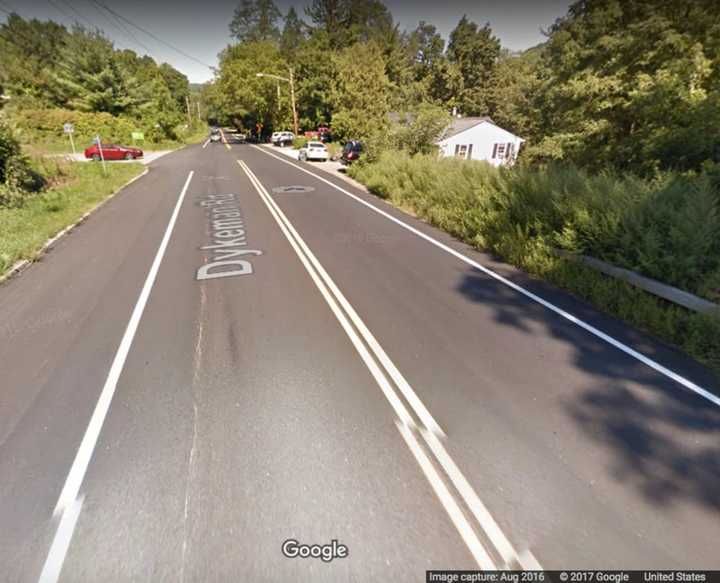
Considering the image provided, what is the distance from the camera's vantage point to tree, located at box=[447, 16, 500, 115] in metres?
57.2

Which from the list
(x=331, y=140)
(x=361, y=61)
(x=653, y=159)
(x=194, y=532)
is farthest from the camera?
(x=331, y=140)

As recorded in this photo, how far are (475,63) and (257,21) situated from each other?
43389 millimetres

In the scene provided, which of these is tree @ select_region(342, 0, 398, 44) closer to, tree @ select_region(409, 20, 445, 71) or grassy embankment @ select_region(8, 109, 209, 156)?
tree @ select_region(409, 20, 445, 71)

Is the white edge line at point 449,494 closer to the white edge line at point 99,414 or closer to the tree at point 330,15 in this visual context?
the white edge line at point 99,414

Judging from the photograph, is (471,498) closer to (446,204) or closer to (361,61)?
(446,204)

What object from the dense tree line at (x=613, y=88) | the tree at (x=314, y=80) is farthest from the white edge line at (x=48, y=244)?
the tree at (x=314, y=80)

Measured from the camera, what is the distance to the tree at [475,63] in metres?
57.2

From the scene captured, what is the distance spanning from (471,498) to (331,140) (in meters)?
41.4

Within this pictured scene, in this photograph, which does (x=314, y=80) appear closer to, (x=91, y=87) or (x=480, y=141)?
(x=480, y=141)

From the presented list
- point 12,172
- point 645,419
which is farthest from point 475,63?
point 645,419

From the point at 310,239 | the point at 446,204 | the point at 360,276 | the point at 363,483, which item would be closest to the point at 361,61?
the point at 446,204

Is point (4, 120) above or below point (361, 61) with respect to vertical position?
below

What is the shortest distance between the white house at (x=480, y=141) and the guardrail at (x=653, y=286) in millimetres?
27493

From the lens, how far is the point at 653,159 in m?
10.4
